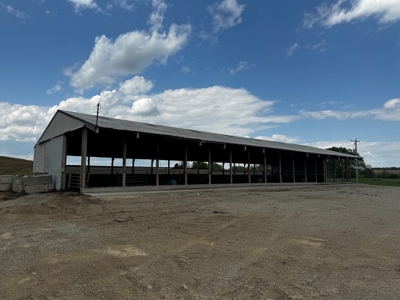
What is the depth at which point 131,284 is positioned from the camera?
10.6ft

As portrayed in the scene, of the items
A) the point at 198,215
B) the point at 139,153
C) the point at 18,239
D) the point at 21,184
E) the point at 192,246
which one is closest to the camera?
the point at 192,246

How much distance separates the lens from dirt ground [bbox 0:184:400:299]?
312 centimetres

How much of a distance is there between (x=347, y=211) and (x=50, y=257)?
27.7 ft

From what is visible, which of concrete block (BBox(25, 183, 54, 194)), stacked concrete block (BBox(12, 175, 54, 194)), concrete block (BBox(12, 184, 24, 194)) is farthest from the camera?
concrete block (BBox(12, 184, 24, 194))

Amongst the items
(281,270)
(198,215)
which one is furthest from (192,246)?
(198,215)

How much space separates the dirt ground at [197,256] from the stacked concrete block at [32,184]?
6666mm

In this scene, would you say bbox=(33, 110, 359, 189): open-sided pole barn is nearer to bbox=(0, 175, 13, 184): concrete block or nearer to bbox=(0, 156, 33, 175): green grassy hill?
bbox=(0, 175, 13, 184): concrete block

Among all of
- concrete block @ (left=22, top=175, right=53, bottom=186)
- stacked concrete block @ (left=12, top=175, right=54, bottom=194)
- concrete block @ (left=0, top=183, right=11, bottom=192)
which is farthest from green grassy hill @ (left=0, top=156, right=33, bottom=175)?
concrete block @ (left=22, top=175, right=53, bottom=186)

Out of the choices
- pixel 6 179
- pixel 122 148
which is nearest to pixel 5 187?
pixel 6 179

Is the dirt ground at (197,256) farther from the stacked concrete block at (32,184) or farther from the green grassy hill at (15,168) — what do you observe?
the green grassy hill at (15,168)

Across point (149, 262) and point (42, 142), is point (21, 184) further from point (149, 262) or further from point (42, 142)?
point (149, 262)

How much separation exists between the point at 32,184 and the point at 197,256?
12728mm

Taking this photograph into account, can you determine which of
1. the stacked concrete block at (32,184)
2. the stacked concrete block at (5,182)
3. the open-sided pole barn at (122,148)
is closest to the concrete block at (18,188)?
the stacked concrete block at (32,184)

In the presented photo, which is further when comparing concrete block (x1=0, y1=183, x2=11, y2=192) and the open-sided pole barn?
concrete block (x1=0, y1=183, x2=11, y2=192)
